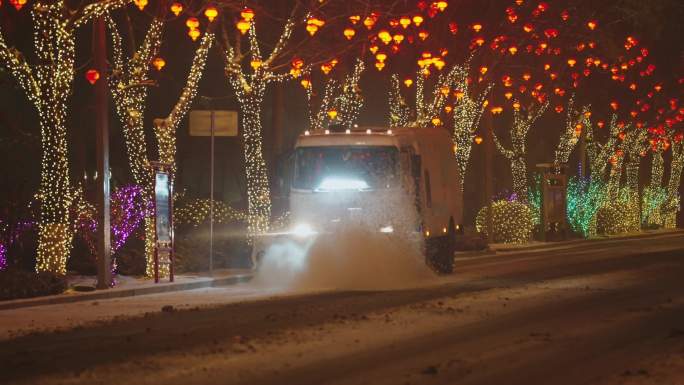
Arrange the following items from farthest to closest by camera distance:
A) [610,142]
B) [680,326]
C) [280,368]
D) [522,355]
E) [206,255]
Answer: [610,142], [206,255], [680,326], [522,355], [280,368]

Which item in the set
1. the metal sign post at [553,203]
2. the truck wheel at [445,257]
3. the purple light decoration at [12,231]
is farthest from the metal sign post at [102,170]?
the metal sign post at [553,203]

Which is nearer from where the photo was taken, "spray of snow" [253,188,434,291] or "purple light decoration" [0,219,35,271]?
"spray of snow" [253,188,434,291]

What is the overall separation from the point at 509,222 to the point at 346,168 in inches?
794

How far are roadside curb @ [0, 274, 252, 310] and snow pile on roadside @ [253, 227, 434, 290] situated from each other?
42.3 inches

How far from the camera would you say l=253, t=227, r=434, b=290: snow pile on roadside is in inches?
955

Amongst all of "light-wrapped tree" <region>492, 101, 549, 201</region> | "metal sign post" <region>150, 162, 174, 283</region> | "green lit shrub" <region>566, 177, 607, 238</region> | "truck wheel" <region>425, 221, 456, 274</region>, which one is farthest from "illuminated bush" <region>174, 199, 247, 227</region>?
"green lit shrub" <region>566, 177, 607, 238</region>

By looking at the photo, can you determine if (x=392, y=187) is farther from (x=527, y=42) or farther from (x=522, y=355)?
(x=527, y=42)

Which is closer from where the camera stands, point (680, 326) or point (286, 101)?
point (680, 326)

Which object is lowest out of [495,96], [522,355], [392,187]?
[522,355]

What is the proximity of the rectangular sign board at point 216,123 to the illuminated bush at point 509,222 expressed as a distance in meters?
18.4

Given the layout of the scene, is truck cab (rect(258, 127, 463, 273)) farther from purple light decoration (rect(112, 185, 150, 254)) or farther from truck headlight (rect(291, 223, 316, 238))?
purple light decoration (rect(112, 185, 150, 254))

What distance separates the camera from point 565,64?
4525 cm

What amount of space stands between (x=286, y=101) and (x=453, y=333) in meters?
35.2

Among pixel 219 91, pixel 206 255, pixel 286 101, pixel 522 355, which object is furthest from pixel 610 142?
pixel 522 355
